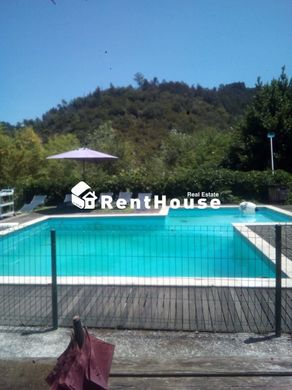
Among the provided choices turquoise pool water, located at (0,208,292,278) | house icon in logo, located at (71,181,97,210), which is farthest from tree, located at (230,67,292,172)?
turquoise pool water, located at (0,208,292,278)

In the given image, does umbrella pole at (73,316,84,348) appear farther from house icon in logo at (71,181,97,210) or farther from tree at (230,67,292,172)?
tree at (230,67,292,172)

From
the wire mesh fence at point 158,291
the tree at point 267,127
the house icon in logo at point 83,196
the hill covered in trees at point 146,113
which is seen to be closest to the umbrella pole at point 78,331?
the wire mesh fence at point 158,291

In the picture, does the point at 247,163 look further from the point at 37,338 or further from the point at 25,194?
the point at 37,338

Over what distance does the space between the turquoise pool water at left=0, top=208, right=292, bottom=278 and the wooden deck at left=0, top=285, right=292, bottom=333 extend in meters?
1.21

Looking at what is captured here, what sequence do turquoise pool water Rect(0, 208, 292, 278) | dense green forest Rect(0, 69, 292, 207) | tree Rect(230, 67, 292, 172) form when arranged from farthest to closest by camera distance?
tree Rect(230, 67, 292, 172)
dense green forest Rect(0, 69, 292, 207)
turquoise pool water Rect(0, 208, 292, 278)

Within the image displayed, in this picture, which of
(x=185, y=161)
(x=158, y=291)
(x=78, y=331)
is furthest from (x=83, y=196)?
(x=78, y=331)

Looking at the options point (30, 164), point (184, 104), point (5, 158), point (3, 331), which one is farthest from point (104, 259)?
point (184, 104)

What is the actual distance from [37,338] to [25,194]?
15.4m

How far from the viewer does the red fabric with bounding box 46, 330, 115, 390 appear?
8.18 feet

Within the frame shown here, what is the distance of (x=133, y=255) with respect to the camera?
28.6 feet

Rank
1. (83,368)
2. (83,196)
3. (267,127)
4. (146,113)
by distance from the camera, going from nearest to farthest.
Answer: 1. (83,368)
2. (83,196)
3. (267,127)
4. (146,113)

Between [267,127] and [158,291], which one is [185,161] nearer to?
[267,127]

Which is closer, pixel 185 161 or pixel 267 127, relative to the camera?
pixel 267 127

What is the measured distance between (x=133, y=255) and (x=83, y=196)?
9.39 m
